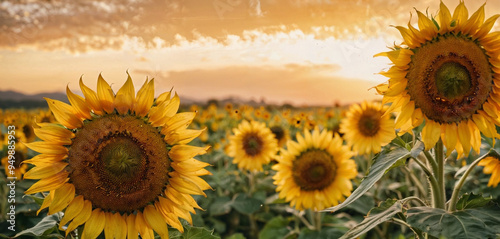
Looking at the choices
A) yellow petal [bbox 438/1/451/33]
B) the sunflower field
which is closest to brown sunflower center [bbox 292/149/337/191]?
the sunflower field

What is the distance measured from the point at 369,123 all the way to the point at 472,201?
2521mm

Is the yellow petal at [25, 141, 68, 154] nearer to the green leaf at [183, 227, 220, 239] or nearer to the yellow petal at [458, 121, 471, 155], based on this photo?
the green leaf at [183, 227, 220, 239]

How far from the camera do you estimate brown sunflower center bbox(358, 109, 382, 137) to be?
434cm

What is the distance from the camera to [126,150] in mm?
1697

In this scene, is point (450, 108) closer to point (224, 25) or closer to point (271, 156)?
point (224, 25)

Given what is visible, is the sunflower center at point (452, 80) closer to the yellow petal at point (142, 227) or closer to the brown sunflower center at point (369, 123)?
the yellow petal at point (142, 227)

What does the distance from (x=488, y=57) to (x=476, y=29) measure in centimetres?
14

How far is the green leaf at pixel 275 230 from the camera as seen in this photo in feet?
12.3

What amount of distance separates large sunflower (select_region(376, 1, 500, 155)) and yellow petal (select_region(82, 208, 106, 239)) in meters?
1.25

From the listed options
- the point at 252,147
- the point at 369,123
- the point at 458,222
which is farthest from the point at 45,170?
the point at 369,123

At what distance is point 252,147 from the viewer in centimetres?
455

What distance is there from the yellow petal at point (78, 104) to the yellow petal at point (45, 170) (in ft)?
0.65

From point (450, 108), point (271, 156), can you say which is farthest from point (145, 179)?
point (271, 156)

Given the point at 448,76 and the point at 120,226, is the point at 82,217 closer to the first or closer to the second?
the point at 120,226
